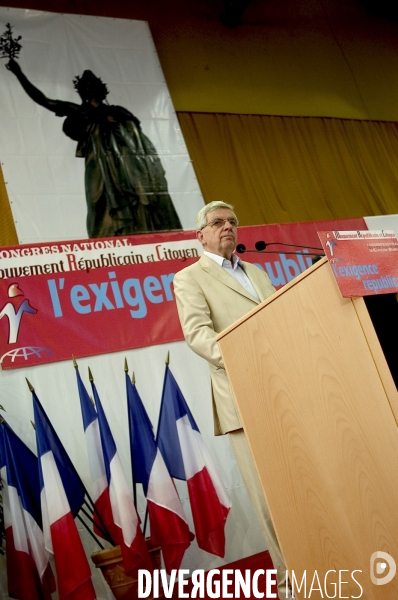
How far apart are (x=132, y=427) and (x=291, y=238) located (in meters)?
1.96

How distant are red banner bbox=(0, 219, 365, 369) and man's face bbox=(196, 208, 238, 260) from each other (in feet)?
3.60

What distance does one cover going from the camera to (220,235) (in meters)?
2.58

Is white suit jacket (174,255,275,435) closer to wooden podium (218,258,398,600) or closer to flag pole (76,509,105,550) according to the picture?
wooden podium (218,258,398,600)

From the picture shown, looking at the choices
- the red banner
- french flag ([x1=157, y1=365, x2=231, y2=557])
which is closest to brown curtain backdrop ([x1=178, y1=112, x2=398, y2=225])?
the red banner

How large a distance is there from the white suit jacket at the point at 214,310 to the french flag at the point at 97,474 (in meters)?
1.19

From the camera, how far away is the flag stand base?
9.98 feet

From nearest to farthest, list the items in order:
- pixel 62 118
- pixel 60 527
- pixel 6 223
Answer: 1. pixel 60 527
2. pixel 6 223
3. pixel 62 118

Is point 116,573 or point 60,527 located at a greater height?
point 60,527

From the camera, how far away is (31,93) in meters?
4.45

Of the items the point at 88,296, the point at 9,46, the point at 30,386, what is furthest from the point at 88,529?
the point at 9,46

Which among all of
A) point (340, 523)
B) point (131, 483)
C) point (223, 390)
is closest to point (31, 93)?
point (131, 483)

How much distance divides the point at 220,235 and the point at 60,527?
1628 mm

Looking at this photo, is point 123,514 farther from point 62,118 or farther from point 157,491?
point 62,118

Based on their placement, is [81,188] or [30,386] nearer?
[30,386]
